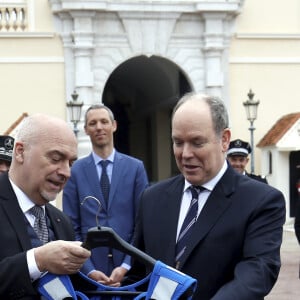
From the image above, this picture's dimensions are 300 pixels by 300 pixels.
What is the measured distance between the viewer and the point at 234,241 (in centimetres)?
323

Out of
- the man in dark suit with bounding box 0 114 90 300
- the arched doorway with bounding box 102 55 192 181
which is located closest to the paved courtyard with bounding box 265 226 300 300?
the man in dark suit with bounding box 0 114 90 300

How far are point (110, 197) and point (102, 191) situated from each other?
0.32ft

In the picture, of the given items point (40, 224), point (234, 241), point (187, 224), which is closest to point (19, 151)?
point (40, 224)

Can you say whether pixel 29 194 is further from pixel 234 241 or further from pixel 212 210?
pixel 234 241

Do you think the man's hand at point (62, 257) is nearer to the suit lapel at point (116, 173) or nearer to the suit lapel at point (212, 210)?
the suit lapel at point (212, 210)

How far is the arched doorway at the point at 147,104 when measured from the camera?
24.2 m

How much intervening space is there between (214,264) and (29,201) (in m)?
0.86

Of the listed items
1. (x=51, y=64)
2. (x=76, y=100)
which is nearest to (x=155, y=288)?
(x=76, y=100)

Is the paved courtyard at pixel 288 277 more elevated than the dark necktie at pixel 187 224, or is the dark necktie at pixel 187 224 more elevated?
the dark necktie at pixel 187 224

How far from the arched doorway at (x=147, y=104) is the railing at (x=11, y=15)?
397 centimetres

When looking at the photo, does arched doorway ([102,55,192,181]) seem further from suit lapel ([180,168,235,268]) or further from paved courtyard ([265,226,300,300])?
suit lapel ([180,168,235,268])

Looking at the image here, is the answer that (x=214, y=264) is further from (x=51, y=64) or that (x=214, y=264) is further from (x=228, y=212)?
(x=51, y=64)

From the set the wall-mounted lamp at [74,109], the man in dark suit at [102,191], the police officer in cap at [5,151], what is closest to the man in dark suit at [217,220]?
the man in dark suit at [102,191]

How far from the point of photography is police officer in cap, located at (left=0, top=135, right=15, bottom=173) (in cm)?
623
